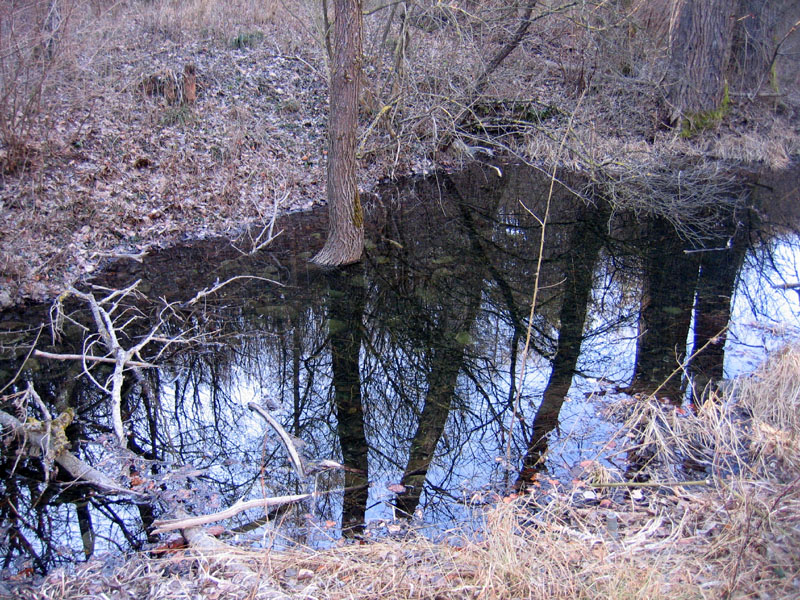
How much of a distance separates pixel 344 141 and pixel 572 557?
563cm

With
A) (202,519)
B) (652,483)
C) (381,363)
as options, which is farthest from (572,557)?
(381,363)

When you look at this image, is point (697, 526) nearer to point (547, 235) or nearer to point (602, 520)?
point (602, 520)

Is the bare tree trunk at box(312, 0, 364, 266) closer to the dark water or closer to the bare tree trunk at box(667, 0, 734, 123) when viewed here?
the dark water

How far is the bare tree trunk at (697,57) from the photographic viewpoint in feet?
45.6

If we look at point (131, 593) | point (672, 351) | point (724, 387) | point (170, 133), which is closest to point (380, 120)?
point (170, 133)

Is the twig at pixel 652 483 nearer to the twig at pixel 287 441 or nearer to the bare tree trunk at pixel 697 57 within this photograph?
the twig at pixel 287 441

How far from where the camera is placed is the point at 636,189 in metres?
9.62

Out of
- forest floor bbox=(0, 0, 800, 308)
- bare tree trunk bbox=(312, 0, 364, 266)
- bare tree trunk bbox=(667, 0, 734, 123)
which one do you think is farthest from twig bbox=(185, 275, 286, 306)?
bare tree trunk bbox=(667, 0, 734, 123)

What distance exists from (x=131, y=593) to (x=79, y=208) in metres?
6.66

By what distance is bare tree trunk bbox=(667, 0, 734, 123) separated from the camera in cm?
1390

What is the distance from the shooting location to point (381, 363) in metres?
6.13

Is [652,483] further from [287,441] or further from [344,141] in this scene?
[344,141]

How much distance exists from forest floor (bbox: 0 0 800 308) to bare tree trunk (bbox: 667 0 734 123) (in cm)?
59

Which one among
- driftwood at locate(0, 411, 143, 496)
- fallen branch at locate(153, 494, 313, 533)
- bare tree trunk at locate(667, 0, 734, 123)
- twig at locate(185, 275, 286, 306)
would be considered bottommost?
fallen branch at locate(153, 494, 313, 533)
